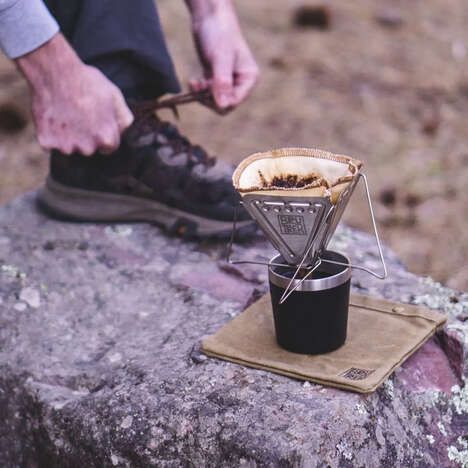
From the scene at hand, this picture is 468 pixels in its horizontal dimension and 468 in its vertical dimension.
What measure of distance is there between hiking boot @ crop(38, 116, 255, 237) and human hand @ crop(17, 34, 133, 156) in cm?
22

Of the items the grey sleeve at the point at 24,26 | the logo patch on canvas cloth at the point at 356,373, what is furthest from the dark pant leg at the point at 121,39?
the logo patch on canvas cloth at the point at 356,373

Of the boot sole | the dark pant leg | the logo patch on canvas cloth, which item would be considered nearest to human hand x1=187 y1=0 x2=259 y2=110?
the dark pant leg

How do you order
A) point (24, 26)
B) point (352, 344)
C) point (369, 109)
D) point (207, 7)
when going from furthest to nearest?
point (369, 109), point (207, 7), point (24, 26), point (352, 344)

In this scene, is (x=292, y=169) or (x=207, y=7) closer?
(x=292, y=169)

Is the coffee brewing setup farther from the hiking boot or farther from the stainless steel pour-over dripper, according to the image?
the hiking boot

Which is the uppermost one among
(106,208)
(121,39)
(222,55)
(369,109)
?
(121,39)

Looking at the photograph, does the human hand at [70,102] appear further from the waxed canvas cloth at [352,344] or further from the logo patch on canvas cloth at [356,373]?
the logo patch on canvas cloth at [356,373]

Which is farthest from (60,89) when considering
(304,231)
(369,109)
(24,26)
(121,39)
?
(369,109)

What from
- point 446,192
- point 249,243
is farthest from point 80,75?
point 446,192

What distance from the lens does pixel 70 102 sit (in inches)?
68.3

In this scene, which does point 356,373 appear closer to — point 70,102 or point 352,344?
point 352,344

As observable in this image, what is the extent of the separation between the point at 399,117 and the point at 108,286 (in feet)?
7.30

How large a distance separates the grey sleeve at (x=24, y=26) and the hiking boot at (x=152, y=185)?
1.23ft

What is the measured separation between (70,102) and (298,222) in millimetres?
689
